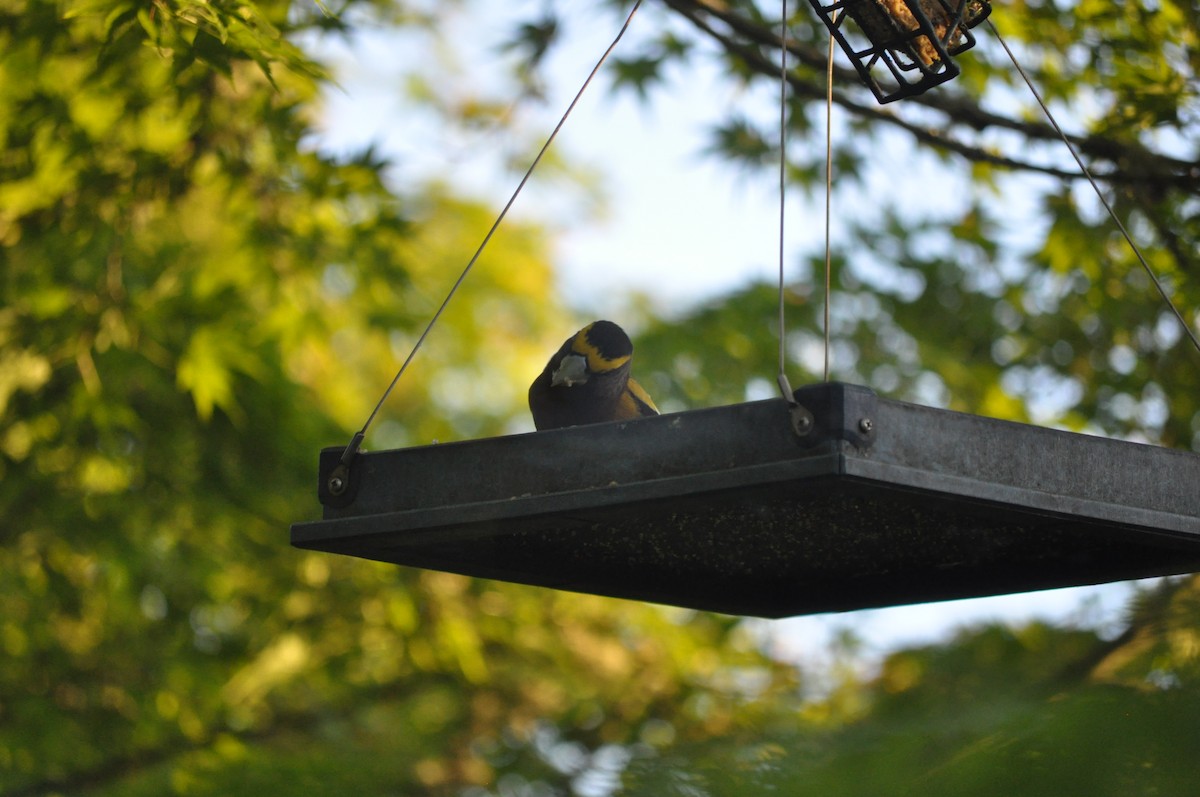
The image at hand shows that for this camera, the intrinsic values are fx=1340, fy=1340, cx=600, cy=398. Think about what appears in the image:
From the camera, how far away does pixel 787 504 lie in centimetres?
168

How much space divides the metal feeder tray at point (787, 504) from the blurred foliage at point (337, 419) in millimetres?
775

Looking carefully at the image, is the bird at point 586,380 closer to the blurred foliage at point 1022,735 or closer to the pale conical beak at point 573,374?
the pale conical beak at point 573,374

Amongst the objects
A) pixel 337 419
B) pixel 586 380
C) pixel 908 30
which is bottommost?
pixel 586 380

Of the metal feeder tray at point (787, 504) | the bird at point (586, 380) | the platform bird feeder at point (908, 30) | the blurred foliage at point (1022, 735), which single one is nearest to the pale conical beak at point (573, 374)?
the bird at point (586, 380)

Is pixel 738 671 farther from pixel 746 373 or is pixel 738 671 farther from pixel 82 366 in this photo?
pixel 82 366

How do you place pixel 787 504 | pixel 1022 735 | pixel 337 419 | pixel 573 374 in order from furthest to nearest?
pixel 337 419 → pixel 1022 735 → pixel 573 374 → pixel 787 504

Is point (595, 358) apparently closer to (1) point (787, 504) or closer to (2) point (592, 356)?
(2) point (592, 356)

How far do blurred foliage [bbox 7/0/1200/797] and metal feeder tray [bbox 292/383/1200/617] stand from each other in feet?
2.54

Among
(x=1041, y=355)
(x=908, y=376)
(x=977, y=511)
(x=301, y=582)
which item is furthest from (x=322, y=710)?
(x=977, y=511)

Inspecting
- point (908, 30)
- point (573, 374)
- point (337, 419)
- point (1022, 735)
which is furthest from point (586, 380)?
point (337, 419)

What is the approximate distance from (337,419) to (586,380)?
319 cm

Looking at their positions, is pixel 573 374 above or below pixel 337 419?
below

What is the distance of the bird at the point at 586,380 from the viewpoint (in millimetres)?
2092

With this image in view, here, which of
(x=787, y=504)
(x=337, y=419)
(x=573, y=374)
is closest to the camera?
(x=787, y=504)
